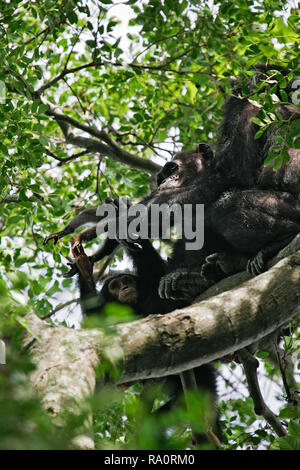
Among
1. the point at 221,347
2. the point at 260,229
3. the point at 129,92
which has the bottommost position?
the point at 221,347

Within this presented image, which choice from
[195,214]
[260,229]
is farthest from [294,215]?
[195,214]

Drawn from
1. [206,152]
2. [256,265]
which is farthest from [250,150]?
[256,265]

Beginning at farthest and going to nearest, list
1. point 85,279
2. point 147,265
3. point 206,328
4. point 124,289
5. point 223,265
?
point 147,265, point 124,289, point 85,279, point 223,265, point 206,328

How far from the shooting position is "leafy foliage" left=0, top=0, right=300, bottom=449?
4.75 metres

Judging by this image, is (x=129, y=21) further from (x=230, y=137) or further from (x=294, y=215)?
(x=294, y=215)

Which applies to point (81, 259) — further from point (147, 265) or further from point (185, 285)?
point (147, 265)

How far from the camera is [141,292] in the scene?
19.4ft

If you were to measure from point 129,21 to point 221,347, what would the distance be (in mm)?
5053

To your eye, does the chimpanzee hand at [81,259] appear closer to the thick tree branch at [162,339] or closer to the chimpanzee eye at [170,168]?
the chimpanzee eye at [170,168]

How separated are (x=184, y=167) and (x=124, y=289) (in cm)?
150

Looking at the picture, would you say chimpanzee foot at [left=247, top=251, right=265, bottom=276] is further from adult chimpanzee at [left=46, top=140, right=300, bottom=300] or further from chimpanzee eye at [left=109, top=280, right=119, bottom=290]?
chimpanzee eye at [left=109, top=280, right=119, bottom=290]

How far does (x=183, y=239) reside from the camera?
5594 millimetres

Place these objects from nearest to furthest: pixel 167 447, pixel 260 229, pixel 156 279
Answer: pixel 167 447 → pixel 260 229 → pixel 156 279

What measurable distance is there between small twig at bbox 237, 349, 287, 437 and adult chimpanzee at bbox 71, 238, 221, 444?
0.75 metres
